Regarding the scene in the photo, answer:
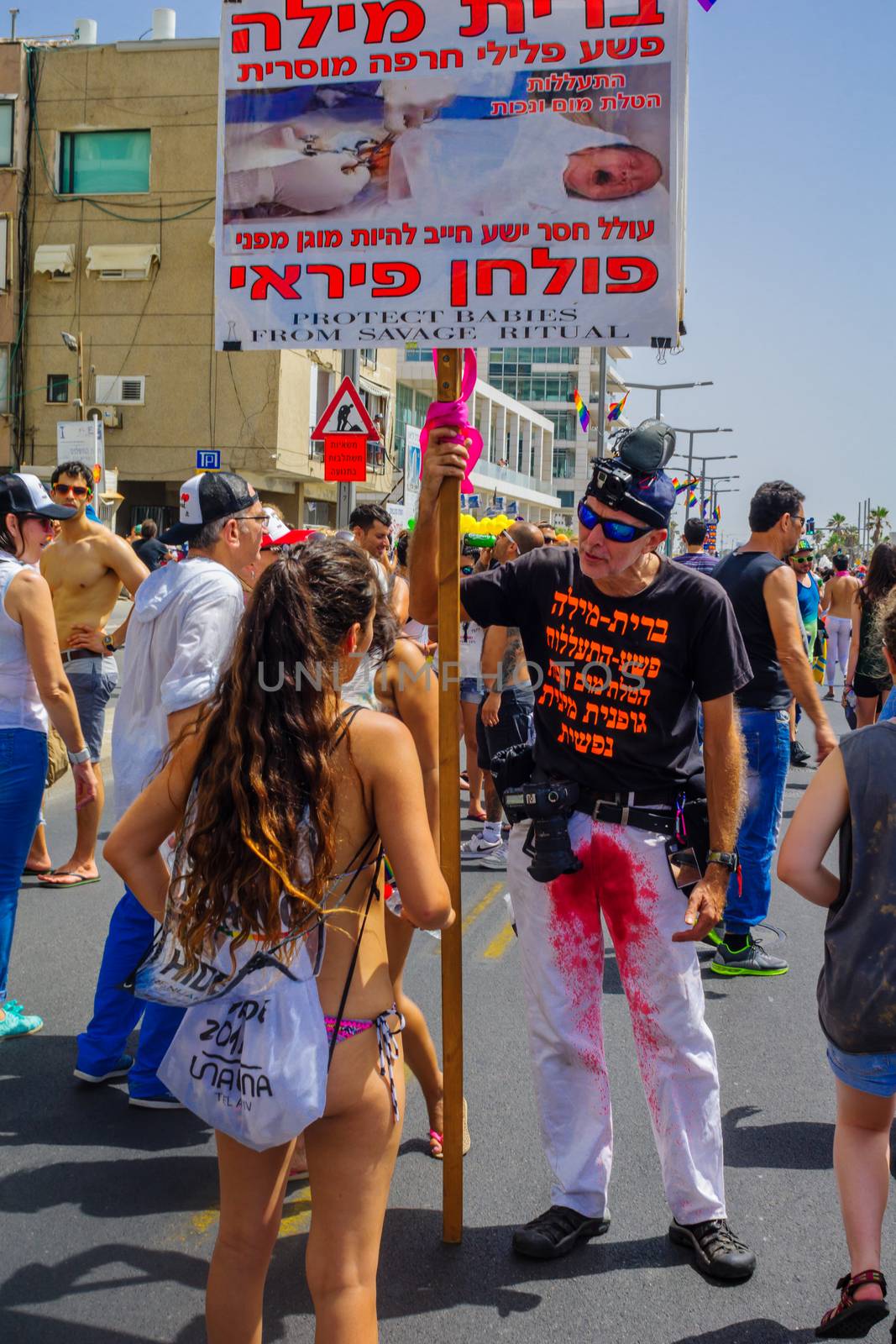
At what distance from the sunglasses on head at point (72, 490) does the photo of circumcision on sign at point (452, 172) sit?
12.2ft

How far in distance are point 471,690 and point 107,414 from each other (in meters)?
29.4

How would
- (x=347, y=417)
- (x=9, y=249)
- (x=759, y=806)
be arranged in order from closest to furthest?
(x=759, y=806) → (x=347, y=417) → (x=9, y=249)

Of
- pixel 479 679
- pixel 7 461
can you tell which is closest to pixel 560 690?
pixel 479 679

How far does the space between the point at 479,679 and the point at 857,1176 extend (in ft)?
19.7

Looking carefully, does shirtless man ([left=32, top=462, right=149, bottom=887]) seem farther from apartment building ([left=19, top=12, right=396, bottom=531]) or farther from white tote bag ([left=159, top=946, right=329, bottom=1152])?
apartment building ([left=19, top=12, right=396, bottom=531])

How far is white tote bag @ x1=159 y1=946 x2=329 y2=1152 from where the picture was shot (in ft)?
7.12

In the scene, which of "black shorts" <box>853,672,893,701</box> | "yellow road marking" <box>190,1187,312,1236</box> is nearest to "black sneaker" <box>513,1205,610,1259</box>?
"yellow road marking" <box>190,1187,312,1236</box>

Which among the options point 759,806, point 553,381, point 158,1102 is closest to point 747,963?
point 759,806

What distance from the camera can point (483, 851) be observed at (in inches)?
320

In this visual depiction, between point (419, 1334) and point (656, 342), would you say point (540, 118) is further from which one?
point (419, 1334)

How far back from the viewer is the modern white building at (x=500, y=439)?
51.9m

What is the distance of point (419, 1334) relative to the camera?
290 centimetres

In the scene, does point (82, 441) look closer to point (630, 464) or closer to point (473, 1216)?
point (630, 464)

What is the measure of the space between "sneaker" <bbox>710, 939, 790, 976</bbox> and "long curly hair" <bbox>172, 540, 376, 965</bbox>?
4.01m
